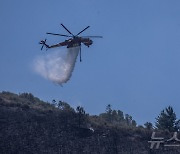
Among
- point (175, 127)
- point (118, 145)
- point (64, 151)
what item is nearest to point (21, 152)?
point (64, 151)

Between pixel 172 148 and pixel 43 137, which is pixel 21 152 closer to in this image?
pixel 43 137

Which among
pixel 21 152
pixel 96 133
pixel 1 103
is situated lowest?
pixel 21 152

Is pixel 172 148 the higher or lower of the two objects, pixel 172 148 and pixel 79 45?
the lower

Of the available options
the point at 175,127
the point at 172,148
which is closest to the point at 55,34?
the point at 172,148

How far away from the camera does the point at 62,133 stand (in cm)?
6906

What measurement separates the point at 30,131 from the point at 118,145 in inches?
498

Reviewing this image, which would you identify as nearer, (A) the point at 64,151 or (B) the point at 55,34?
(B) the point at 55,34

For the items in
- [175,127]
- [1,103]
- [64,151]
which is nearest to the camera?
[64,151]

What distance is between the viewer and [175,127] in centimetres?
8806

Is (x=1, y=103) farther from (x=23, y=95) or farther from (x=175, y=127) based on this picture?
(x=175, y=127)

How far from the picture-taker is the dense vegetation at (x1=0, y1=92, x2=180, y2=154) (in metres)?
63.6

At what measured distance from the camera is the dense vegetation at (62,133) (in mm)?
63628

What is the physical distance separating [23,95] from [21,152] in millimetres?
38299

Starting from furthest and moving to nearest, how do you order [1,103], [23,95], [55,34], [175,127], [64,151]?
[23,95] → [175,127] → [1,103] → [64,151] → [55,34]
